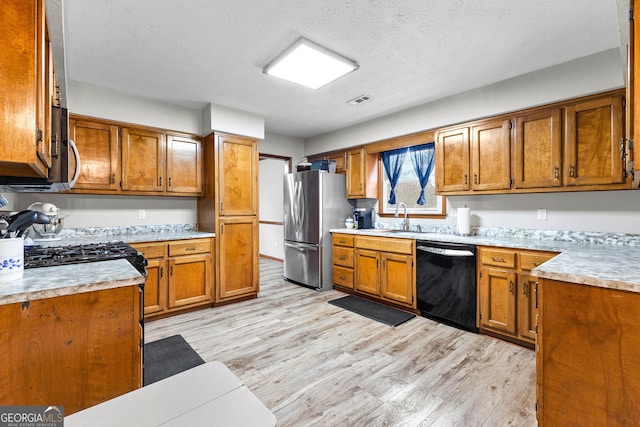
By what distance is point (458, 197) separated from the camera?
3551mm

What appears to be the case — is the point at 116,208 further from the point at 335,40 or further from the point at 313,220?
the point at 335,40

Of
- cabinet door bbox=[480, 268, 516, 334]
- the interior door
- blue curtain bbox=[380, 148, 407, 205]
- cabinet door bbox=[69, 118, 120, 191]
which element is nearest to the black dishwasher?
cabinet door bbox=[480, 268, 516, 334]

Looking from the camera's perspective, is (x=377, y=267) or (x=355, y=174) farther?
(x=355, y=174)

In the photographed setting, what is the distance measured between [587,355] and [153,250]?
3.52 meters

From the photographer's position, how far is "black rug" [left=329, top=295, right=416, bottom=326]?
3193 mm

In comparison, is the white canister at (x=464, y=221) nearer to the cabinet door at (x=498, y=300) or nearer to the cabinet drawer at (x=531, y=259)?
the cabinet door at (x=498, y=300)

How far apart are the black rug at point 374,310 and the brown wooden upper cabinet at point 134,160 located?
2364mm

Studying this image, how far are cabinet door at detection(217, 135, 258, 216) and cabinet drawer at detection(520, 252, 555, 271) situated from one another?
3038 mm

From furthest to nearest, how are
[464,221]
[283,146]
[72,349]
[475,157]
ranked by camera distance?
[283,146] < [464,221] < [475,157] < [72,349]

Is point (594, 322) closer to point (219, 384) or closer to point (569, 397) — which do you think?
point (569, 397)

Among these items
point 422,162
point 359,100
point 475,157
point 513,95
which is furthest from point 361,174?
point 513,95

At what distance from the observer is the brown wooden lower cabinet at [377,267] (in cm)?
341

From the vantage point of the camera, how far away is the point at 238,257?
387cm

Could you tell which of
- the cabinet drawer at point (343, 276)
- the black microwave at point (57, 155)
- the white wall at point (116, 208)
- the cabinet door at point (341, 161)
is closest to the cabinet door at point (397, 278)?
the cabinet drawer at point (343, 276)
